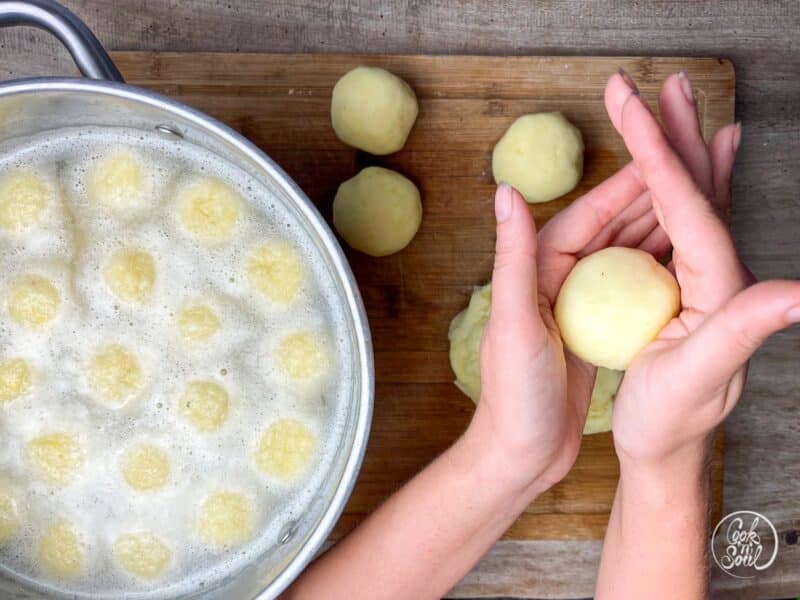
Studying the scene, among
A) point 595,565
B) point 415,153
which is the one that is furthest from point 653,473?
point 415,153

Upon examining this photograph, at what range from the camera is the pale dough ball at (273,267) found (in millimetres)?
959

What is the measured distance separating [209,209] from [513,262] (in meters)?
0.36

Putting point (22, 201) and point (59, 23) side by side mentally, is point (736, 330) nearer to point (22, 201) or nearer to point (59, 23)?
point (59, 23)

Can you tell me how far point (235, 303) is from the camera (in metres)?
0.97

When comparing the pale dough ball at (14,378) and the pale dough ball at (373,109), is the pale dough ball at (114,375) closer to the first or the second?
the pale dough ball at (14,378)

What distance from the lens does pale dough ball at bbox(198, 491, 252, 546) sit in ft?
3.21

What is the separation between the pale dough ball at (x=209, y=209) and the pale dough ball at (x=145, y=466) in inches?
10.2

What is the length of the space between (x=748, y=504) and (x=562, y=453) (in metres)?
0.38

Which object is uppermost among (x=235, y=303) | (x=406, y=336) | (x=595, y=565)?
(x=235, y=303)

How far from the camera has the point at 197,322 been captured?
949 millimetres

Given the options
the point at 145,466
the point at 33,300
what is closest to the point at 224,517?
the point at 145,466

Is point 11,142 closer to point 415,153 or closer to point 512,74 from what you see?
point 415,153

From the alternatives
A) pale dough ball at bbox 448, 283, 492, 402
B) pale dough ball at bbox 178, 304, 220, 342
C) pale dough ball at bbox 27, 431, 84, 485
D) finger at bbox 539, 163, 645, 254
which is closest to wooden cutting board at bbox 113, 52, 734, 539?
pale dough ball at bbox 448, 283, 492, 402

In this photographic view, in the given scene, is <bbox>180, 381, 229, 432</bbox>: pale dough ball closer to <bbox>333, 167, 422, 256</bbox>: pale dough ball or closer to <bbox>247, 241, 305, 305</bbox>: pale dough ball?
<bbox>247, 241, 305, 305</bbox>: pale dough ball
